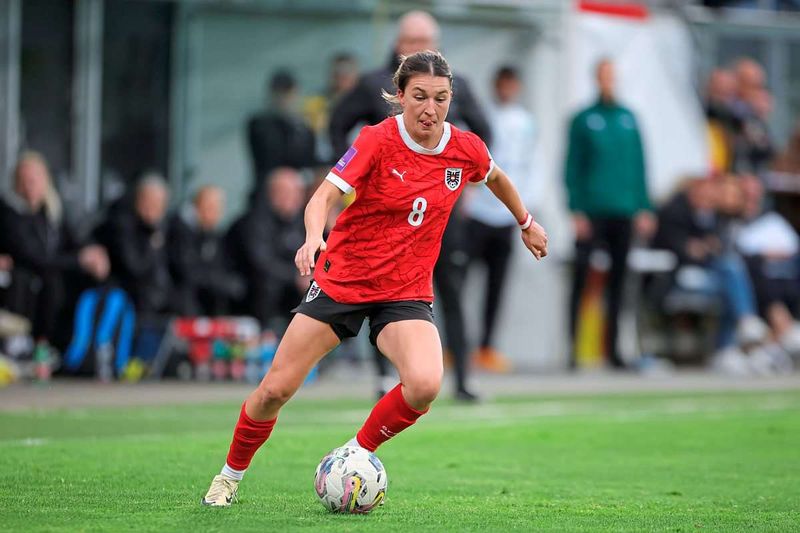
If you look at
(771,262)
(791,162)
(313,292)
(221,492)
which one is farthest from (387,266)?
(791,162)

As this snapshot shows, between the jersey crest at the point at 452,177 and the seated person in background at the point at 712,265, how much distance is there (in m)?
10.8

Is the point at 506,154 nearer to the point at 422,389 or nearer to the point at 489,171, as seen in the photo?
the point at 489,171

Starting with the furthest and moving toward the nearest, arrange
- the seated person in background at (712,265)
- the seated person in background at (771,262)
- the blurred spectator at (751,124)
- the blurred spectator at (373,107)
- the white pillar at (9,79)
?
the blurred spectator at (751,124)
the seated person in background at (771,262)
the seated person in background at (712,265)
the white pillar at (9,79)
the blurred spectator at (373,107)

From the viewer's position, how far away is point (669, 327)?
1792 cm

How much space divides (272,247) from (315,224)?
899 cm

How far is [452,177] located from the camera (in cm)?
670

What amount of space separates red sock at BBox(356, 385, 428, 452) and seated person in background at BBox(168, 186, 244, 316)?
8.21m

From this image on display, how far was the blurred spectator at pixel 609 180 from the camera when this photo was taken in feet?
51.5

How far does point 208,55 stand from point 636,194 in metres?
4.81

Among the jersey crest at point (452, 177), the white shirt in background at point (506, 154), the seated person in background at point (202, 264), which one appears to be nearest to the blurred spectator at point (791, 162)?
the white shirt in background at point (506, 154)

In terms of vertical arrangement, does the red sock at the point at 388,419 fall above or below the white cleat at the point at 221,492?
above

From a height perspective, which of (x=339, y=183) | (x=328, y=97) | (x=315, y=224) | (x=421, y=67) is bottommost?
(x=315, y=224)

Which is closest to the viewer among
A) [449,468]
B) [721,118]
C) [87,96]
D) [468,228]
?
[449,468]

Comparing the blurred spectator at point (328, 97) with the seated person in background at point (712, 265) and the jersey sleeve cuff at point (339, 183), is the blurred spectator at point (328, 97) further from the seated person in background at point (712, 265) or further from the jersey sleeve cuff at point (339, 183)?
the jersey sleeve cuff at point (339, 183)
